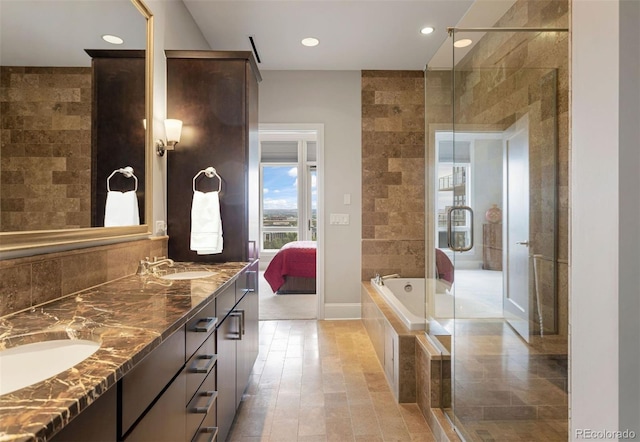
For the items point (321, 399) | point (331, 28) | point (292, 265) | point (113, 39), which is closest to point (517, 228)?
point (321, 399)

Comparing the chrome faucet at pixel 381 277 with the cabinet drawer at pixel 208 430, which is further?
the chrome faucet at pixel 381 277

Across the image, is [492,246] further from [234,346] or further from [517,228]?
[234,346]

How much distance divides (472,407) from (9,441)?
6.17 ft

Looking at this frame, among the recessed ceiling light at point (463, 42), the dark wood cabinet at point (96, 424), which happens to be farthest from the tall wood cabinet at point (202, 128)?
the dark wood cabinet at point (96, 424)

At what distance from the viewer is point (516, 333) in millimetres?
2172

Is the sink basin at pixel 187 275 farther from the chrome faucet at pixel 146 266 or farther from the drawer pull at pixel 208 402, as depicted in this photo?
the drawer pull at pixel 208 402

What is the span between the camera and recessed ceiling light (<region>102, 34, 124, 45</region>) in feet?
5.25

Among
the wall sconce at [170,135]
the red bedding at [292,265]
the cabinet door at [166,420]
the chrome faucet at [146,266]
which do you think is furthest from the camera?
the red bedding at [292,265]

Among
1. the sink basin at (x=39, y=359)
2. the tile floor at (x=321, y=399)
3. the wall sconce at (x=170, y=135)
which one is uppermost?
the wall sconce at (x=170, y=135)

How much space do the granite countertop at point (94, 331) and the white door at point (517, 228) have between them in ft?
6.17

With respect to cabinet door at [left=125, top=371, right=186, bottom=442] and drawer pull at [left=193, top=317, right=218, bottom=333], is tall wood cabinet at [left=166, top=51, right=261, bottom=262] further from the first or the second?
cabinet door at [left=125, top=371, right=186, bottom=442]

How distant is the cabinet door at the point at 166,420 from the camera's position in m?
0.83

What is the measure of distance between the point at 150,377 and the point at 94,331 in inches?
7.8

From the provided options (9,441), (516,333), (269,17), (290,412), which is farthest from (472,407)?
(269,17)
